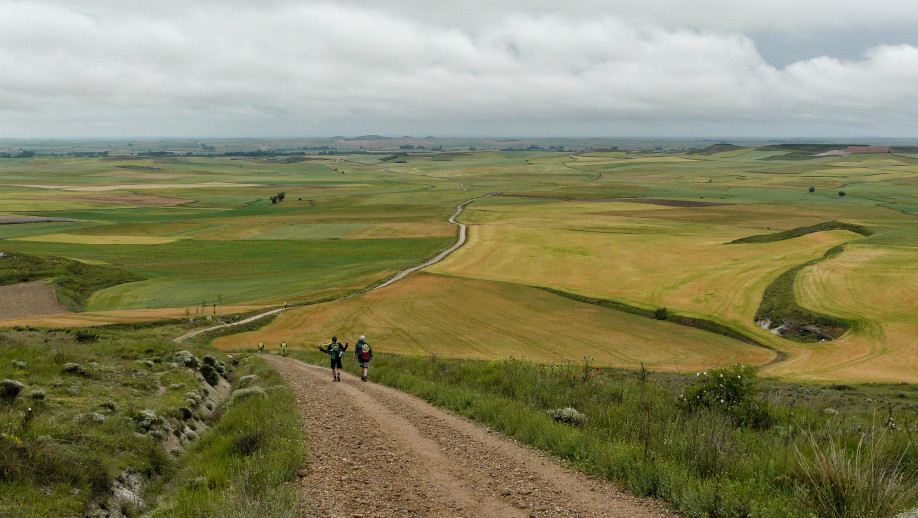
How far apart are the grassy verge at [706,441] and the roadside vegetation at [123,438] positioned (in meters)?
5.07

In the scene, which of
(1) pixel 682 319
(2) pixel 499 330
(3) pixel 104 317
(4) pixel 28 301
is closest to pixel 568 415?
(2) pixel 499 330

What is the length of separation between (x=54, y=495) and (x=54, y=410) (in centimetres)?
453

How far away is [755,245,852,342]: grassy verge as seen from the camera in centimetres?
4609

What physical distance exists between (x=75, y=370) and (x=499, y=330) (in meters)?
32.9

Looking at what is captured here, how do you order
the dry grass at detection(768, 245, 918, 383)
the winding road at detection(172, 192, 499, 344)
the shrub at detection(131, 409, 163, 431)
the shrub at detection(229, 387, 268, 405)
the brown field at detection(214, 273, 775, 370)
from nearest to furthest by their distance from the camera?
the shrub at detection(131, 409, 163, 431) → the shrub at detection(229, 387, 268, 405) → the dry grass at detection(768, 245, 918, 383) → the brown field at detection(214, 273, 775, 370) → the winding road at detection(172, 192, 499, 344)

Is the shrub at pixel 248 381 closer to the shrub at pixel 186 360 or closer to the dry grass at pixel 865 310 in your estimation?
the shrub at pixel 186 360

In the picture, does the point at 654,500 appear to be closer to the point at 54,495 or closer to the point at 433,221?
the point at 54,495

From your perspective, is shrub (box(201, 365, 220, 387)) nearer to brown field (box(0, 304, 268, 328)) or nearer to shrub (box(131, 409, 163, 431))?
shrub (box(131, 409, 163, 431))

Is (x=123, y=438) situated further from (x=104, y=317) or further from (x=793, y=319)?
(x=793, y=319)

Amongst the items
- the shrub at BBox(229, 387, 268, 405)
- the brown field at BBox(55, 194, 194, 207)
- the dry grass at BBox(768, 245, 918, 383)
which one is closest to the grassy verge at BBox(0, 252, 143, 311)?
the shrub at BBox(229, 387, 268, 405)

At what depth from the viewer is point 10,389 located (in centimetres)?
1276

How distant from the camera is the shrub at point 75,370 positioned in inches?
640

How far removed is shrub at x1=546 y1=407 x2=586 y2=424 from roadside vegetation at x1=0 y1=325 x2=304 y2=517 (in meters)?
5.82

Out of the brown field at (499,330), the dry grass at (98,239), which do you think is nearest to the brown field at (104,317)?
the brown field at (499,330)
